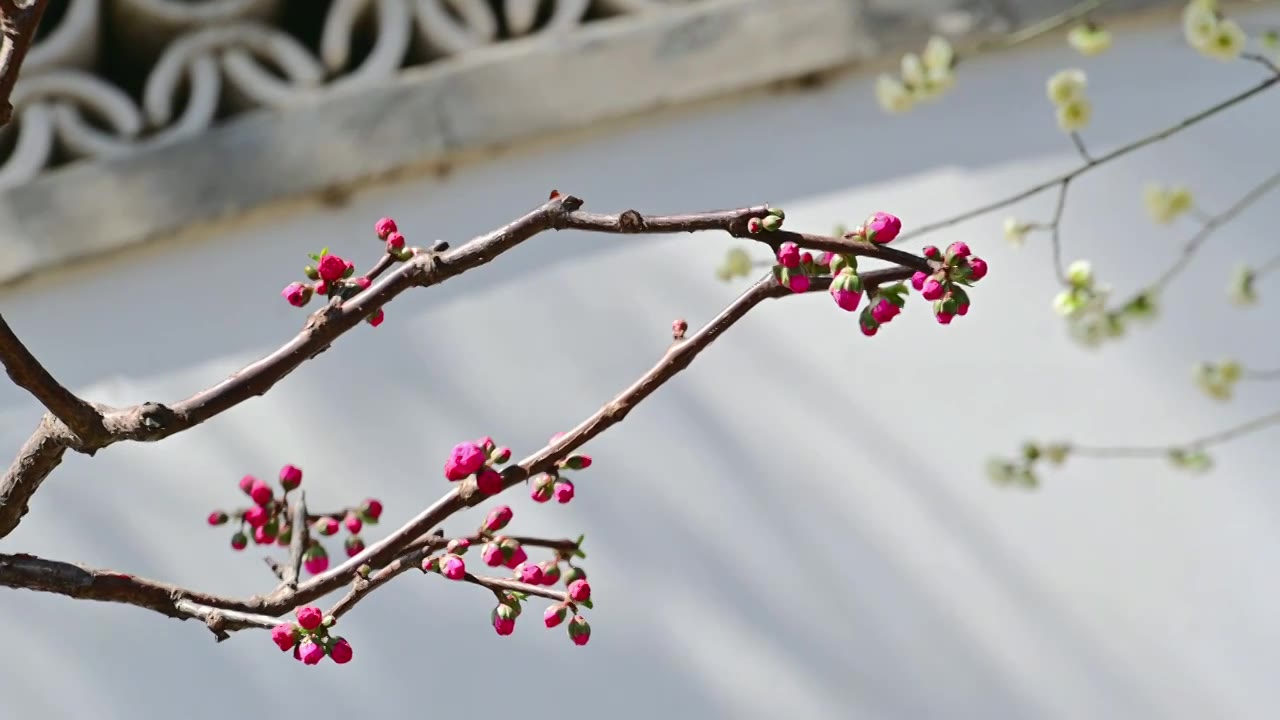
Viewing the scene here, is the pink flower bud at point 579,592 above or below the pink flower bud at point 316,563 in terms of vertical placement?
above

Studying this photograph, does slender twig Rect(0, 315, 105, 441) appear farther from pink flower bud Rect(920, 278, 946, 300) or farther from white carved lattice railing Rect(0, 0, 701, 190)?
white carved lattice railing Rect(0, 0, 701, 190)

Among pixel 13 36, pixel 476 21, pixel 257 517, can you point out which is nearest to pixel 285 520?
pixel 257 517

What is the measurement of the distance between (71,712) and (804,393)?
709 millimetres

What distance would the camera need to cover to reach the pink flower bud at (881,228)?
2.06 ft

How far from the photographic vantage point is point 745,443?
4.28ft

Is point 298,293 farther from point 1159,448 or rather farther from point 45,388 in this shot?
point 1159,448

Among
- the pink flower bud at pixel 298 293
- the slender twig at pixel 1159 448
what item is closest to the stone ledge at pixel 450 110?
the slender twig at pixel 1159 448

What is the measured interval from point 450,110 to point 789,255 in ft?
2.62

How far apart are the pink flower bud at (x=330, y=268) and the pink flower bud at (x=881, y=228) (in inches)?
9.2

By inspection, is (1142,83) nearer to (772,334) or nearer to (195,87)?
(772,334)

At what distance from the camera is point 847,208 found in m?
1.37

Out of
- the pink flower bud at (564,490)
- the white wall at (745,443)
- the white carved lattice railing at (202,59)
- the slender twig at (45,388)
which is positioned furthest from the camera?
the white carved lattice railing at (202,59)

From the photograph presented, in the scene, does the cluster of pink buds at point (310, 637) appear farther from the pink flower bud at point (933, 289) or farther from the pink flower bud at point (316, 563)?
the pink flower bud at point (933, 289)

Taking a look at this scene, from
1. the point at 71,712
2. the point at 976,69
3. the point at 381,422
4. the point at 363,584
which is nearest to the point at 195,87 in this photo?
the point at 381,422
